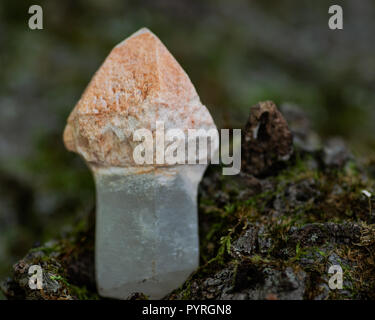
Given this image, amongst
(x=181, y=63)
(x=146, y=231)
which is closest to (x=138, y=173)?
(x=146, y=231)

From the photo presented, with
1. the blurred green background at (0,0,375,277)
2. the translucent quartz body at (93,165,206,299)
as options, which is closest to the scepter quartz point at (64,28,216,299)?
the translucent quartz body at (93,165,206,299)

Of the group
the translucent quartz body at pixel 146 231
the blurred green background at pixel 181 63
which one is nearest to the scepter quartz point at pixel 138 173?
the translucent quartz body at pixel 146 231

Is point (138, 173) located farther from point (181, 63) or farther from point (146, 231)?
point (181, 63)

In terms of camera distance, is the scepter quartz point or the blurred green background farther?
the blurred green background

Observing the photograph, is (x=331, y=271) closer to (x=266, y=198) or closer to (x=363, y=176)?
(x=266, y=198)

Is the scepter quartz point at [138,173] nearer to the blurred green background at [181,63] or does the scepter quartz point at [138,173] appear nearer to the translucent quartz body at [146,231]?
the translucent quartz body at [146,231]

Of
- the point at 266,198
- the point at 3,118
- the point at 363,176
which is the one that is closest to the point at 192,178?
the point at 266,198

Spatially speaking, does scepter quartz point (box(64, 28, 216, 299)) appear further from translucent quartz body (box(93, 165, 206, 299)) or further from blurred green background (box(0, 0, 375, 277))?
blurred green background (box(0, 0, 375, 277))
